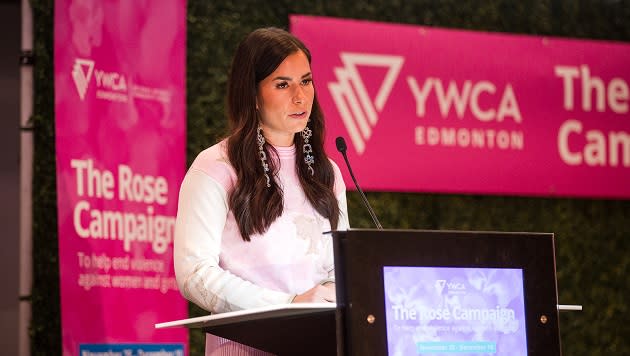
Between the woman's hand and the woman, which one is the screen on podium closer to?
the woman's hand

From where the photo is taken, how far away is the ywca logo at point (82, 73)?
409 cm

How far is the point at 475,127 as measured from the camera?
527 centimetres

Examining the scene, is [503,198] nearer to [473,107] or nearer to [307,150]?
[473,107]

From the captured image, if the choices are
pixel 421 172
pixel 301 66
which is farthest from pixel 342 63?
pixel 301 66

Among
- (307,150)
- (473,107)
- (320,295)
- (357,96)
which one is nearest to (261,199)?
(307,150)

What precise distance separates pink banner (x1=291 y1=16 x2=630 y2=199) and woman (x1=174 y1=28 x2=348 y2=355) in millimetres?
2267

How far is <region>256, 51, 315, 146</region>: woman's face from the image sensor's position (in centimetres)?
253

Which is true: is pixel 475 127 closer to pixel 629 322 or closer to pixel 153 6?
pixel 629 322

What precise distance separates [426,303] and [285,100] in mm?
804

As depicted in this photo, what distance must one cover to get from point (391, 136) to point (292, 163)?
8.64 feet

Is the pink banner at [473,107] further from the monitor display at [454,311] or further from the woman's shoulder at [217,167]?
the monitor display at [454,311]

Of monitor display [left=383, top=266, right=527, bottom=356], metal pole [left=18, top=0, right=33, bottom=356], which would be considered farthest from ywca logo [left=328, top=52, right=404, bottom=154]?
monitor display [left=383, top=266, right=527, bottom=356]

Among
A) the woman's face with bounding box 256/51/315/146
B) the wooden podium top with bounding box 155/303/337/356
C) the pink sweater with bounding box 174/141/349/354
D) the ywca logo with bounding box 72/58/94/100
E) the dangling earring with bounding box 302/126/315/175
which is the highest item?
the ywca logo with bounding box 72/58/94/100

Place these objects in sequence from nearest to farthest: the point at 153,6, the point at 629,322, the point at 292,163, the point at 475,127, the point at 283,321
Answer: the point at 283,321, the point at 292,163, the point at 153,6, the point at 475,127, the point at 629,322
